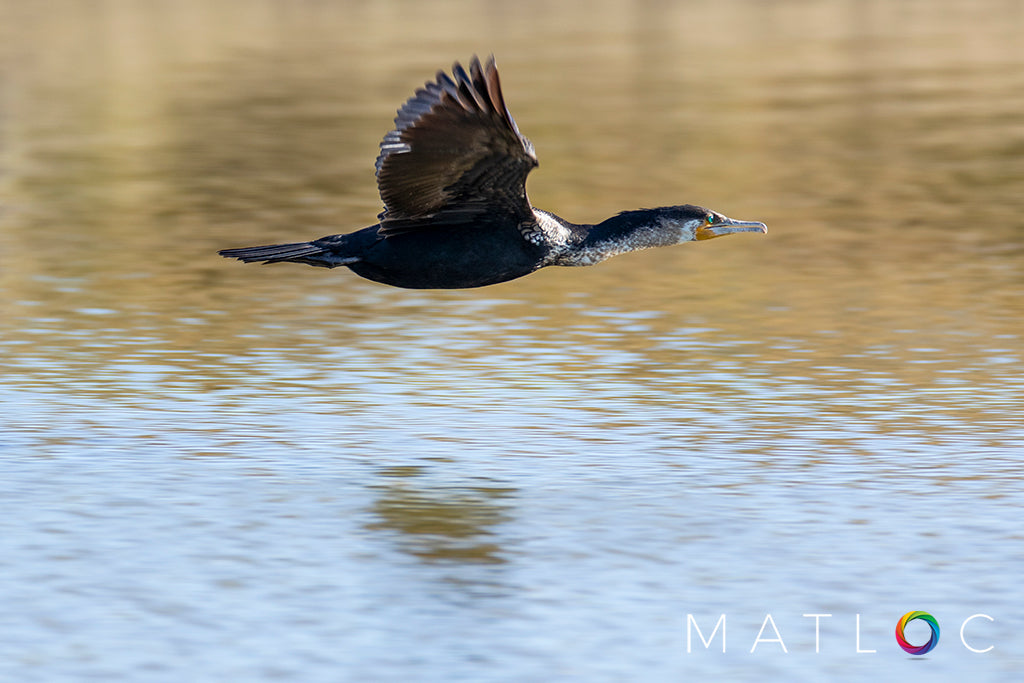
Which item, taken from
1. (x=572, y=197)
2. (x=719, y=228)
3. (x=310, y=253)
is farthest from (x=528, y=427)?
(x=572, y=197)

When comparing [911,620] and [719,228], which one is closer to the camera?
[911,620]

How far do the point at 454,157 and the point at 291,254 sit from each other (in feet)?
3.53

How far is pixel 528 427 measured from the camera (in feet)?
33.4

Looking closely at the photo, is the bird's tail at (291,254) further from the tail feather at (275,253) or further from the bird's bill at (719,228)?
the bird's bill at (719,228)

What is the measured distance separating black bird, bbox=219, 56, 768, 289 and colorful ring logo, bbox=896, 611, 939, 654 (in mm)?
2890

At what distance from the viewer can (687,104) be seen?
27.8 metres

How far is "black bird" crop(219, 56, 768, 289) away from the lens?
28.4ft

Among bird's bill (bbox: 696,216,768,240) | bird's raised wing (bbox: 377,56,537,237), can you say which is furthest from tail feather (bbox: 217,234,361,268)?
bird's bill (bbox: 696,216,768,240)

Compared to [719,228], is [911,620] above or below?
below

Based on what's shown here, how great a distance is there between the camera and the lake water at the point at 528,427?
7141 mm

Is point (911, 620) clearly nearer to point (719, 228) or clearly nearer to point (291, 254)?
point (719, 228)

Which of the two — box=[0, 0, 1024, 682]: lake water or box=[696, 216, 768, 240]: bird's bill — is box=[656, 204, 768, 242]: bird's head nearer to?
box=[696, 216, 768, 240]: bird's bill

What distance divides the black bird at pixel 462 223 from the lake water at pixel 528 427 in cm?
102

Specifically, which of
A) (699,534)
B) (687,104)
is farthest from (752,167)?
(699,534)
